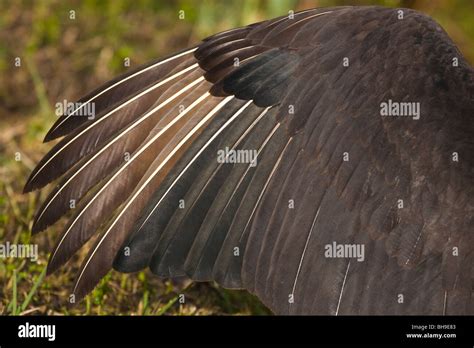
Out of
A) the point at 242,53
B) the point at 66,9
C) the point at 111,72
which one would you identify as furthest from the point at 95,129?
the point at 66,9

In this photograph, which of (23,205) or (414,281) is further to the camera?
(23,205)

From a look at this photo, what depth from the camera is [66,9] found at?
916 cm

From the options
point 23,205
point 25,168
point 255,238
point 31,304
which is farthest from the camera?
point 25,168

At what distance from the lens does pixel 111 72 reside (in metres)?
8.49

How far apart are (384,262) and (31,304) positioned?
2194 millimetres

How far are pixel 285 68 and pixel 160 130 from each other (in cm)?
71

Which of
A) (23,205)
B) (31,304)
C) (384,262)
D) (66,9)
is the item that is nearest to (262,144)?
(384,262)

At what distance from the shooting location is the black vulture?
4.66m

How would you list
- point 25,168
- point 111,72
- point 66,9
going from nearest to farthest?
point 25,168 < point 111,72 < point 66,9

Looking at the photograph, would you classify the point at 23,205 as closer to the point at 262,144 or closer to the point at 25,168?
the point at 25,168

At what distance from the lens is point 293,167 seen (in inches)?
193

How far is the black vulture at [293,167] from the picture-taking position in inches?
183

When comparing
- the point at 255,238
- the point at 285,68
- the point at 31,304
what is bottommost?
the point at 31,304

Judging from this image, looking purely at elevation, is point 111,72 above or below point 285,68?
above
